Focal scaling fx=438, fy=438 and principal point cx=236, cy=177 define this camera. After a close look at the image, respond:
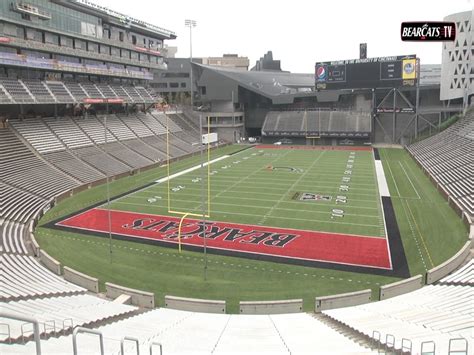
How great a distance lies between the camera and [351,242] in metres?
21.3

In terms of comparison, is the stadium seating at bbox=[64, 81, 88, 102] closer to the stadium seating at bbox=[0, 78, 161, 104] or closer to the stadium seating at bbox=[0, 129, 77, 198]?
the stadium seating at bbox=[0, 78, 161, 104]

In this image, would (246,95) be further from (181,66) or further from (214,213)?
(214,213)

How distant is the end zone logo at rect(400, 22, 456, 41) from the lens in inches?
439

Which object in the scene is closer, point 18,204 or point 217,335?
point 217,335

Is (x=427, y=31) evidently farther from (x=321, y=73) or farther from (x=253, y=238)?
(x=321, y=73)

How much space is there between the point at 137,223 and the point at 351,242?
38.6 feet

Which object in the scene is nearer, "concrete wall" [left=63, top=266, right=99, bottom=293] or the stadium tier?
"concrete wall" [left=63, top=266, right=99, bottom=293]

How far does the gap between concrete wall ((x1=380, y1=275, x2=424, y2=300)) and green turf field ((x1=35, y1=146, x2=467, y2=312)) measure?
85 centimetres

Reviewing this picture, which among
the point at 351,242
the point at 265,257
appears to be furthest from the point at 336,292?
the point at 351,242

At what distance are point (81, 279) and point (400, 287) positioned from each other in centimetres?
1188

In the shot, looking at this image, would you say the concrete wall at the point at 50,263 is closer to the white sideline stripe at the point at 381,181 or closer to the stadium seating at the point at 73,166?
the stadium seating at the point at 73,166

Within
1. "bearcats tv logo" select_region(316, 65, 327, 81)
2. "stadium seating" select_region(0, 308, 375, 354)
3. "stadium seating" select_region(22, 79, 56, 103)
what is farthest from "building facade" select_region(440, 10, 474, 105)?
"stadium seating" select_region(0, 308, 375, 354)

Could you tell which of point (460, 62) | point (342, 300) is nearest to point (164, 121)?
point (460, 62)

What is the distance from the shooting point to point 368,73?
192 feet
